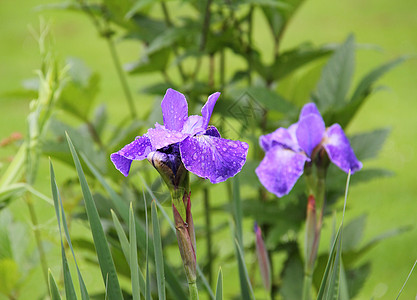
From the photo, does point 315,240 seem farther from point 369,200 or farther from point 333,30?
point 333,30

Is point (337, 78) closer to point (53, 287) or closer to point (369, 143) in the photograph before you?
point (369, 143)

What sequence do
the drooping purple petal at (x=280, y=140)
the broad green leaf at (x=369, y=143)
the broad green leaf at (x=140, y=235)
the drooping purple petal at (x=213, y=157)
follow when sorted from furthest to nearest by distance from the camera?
1. the broad green leaf at (x=369, y=143)
2. the drooping purple petal at (x=280, y=140)
3. the broad green leaf at (x=140, y=235)
4. the drooping purple petal at (x=213, y=157)

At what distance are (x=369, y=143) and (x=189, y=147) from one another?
53 centimetres

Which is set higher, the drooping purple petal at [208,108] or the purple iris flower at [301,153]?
the drooping purple petal at [208,108]

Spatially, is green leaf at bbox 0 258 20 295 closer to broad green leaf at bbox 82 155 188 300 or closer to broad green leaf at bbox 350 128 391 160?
broad green leaf at bbox 82 155 188 300

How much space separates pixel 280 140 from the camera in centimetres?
67

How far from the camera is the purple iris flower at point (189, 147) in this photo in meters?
0.45

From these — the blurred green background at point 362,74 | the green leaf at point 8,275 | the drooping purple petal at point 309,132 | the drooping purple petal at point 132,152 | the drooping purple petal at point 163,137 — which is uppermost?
the drooping purple petal at point 163,137

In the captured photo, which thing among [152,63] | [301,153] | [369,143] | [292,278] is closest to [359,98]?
[369,143]

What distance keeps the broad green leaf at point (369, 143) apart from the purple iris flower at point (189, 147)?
0.48 metres

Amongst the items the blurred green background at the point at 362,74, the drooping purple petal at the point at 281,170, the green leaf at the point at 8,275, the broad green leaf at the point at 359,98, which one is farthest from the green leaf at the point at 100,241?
the blurred green background at the point at 362,74

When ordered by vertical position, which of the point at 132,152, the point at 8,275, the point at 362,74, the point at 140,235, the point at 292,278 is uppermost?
the point at 132,152

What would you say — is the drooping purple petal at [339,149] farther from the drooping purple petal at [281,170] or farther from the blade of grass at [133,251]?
the blade of grass at [133,251]

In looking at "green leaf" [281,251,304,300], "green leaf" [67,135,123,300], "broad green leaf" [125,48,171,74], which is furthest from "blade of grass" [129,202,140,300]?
"broad green leaf" [125,48,171,74]
